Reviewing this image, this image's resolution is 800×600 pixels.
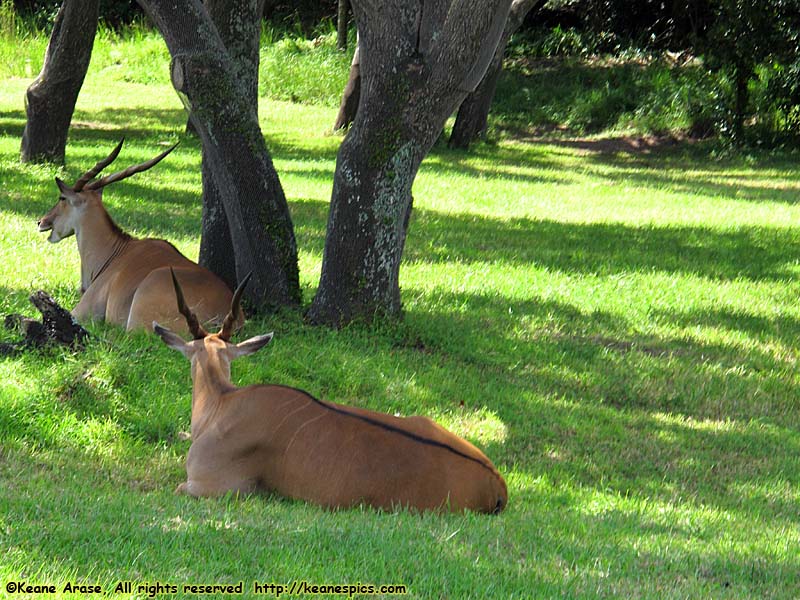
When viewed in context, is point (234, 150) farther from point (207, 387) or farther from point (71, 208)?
point (207, 387)

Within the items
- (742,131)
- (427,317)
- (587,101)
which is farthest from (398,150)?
(587,101)

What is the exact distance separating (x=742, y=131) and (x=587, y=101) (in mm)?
3973

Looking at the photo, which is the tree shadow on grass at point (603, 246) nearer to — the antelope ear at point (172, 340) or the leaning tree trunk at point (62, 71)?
the leaning tree trunk at point (62, 71)

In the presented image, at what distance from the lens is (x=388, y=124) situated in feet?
28.6

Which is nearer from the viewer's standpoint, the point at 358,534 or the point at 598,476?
the point at 358,534

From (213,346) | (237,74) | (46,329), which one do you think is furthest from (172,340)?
(237,74)

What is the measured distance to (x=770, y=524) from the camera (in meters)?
6.16

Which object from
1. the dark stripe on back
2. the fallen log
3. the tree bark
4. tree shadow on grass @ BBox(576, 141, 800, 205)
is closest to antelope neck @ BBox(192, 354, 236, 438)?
the dark stripe on back

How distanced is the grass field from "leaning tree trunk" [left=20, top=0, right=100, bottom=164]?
2.16ft

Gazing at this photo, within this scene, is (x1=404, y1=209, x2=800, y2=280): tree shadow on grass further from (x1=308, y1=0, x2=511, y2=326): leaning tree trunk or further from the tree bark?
the tree bark

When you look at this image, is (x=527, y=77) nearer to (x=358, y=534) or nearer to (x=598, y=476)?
(x=598, y=476)

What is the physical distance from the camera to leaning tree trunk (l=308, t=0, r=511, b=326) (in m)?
8.62

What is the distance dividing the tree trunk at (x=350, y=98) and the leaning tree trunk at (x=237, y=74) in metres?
10.6

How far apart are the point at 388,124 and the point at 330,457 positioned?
3.54 meters
